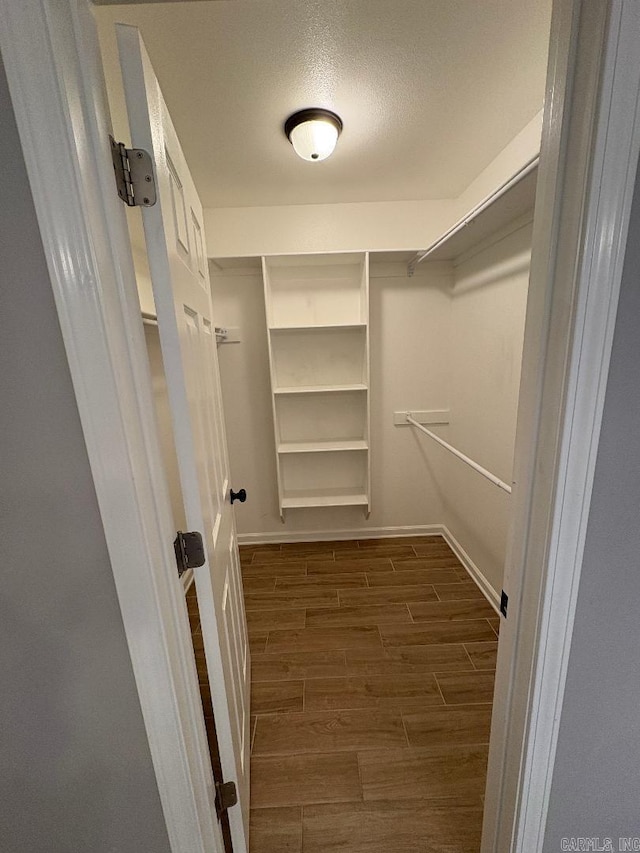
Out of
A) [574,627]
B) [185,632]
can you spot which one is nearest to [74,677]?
[185,632]

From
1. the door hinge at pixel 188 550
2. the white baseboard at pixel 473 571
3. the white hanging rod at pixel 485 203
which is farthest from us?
the white baseboard at pixel 473 571

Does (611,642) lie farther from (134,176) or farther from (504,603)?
(134,176)

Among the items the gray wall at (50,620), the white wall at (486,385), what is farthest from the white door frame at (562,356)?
the white wall at (486,385)

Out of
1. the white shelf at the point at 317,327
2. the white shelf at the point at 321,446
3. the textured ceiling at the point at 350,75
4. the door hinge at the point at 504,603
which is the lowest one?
the white shelf at the point at 321,446

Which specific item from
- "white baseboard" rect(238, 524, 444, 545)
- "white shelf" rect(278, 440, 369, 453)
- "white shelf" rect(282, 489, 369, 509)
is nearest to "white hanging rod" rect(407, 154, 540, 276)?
"white shelf" rect(278, 440, 369, 453)

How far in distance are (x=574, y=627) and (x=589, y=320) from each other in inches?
24.0

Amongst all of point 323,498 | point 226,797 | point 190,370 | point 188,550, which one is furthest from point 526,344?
point 323,498

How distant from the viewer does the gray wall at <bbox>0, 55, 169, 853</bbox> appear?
521 millimetres

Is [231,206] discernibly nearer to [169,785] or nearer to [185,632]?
[185,632]

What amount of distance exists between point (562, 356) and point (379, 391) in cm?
205

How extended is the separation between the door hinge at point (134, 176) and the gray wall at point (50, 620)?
14cm

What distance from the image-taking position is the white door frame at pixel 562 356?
50cm

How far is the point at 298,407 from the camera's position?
2.61m

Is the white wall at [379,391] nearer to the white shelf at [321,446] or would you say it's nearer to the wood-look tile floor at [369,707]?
the white shelf at [321,446]
